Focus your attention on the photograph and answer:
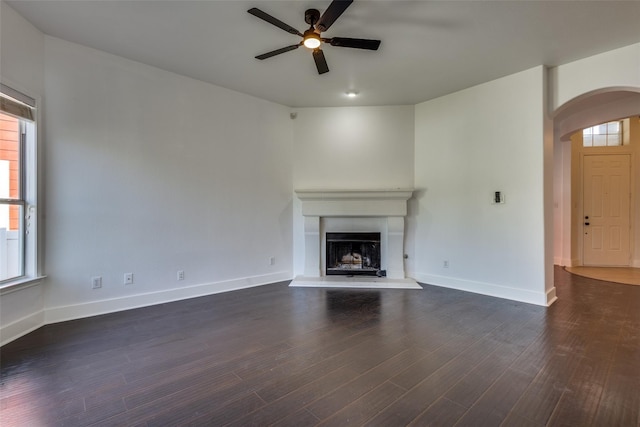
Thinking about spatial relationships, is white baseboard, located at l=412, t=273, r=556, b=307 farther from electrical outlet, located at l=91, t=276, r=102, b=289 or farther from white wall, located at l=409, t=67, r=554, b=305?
electrical outlet, located at l=91, t=276, r=102, b=289

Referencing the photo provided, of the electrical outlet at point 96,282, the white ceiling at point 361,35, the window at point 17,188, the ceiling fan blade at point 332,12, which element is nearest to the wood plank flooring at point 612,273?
the white ceiling at point 361,35

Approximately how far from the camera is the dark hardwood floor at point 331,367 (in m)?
1.58

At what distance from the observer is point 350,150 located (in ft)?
15.3

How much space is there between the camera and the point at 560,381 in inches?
73.6

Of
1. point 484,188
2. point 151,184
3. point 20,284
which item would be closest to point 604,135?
point 484,188

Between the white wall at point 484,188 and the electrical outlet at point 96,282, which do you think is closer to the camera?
the electrical outlet at point 96,282

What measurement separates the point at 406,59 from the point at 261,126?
2282 mm

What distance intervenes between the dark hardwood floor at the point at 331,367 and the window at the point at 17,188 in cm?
69

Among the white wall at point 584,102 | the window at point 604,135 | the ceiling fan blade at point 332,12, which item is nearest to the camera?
the ceiling fan blade at point 332,12

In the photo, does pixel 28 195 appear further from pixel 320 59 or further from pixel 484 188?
pixel 484 188

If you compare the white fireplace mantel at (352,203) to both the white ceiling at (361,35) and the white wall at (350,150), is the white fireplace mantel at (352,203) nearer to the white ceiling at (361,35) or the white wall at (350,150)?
the white wall at (350,150)

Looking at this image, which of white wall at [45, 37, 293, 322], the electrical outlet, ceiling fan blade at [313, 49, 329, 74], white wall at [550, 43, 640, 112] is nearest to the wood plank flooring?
white wall at [550, 43, 640, 112]

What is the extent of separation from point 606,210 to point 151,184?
7993 millimetres

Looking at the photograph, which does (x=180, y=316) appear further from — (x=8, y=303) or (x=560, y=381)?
(x=560, y=381)
